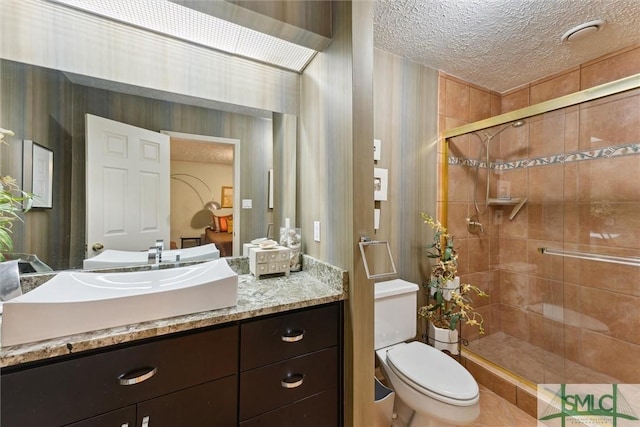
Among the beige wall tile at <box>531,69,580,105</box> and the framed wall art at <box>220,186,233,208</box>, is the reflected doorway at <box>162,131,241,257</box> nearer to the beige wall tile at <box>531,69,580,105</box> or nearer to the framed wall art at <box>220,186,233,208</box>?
the framed wall art at <box>220,186,233,208</box>

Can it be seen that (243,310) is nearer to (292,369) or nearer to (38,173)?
(292,369)

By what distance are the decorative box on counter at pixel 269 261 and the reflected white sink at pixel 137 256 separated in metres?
0.23

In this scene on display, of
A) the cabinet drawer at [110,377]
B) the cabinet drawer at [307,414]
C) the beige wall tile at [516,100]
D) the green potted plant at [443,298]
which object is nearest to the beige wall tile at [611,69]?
the beige wall tile at [516,100]

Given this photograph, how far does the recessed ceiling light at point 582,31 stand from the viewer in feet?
5.10

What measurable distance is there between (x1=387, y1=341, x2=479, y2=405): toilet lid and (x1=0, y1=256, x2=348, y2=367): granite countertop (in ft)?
2.07

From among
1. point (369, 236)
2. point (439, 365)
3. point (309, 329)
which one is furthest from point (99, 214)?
point (439, 365)

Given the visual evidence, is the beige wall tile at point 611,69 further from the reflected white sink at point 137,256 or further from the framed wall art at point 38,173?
the framed wall art at point 38,173

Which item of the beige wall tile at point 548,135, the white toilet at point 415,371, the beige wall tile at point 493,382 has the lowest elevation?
the beige wall tile at point 493,382

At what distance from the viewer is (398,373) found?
1384 mm

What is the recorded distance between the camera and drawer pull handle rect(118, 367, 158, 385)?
2.55ft

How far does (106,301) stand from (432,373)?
59.2 inches

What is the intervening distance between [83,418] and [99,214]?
2.72 feet

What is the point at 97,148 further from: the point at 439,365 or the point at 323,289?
the point at 439,365

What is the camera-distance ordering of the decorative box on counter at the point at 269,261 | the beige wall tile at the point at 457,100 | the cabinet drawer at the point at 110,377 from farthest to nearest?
the beige wall tile at the point at 457,100 < the decorative box on counter at the point at 269,261 < the cabinet drawer at the point at 110,377
